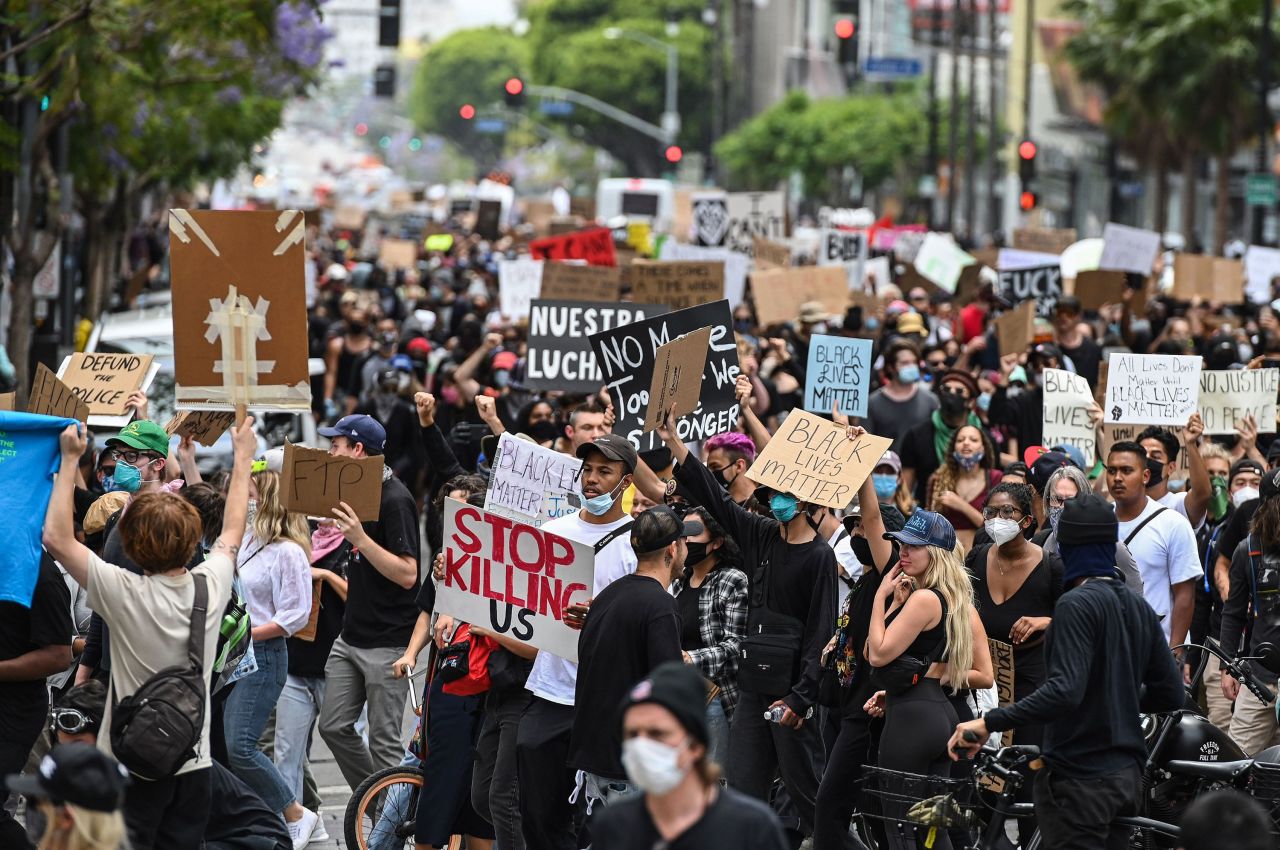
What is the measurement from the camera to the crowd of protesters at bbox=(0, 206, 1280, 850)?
6.29 m

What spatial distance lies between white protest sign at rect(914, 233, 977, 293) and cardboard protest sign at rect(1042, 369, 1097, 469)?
12772mm

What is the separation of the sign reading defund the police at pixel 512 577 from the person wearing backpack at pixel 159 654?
4.65 ft

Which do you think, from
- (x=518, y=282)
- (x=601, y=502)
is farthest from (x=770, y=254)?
(x=601, y=502)

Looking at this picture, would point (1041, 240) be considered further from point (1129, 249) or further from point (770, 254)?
point (770, 254)

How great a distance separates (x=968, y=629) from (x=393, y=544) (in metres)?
2.67

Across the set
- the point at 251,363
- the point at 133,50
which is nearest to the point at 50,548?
the point at 251,363

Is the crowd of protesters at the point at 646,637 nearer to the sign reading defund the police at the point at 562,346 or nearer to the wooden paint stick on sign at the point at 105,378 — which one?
the wooden paint stick on sign at the point at 105,378

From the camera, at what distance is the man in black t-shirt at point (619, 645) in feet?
23.0

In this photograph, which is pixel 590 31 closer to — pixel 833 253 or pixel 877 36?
pixel 877 36

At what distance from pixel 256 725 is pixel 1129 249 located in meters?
Result: 16.6

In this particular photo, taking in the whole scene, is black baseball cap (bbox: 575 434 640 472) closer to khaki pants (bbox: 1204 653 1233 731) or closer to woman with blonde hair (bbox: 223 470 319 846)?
woman with blonde hair (bbox: 223 470 319 846)

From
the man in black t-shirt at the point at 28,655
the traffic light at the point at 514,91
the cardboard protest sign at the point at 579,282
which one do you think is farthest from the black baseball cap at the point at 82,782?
the traffic light at the point at 514,91

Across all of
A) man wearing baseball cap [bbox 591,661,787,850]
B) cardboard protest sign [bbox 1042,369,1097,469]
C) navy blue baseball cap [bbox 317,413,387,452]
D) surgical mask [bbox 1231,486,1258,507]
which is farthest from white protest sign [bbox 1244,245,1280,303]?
man wearing baseball cap [bbox 591,661,787,850]

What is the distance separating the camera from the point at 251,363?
843 centimetres
